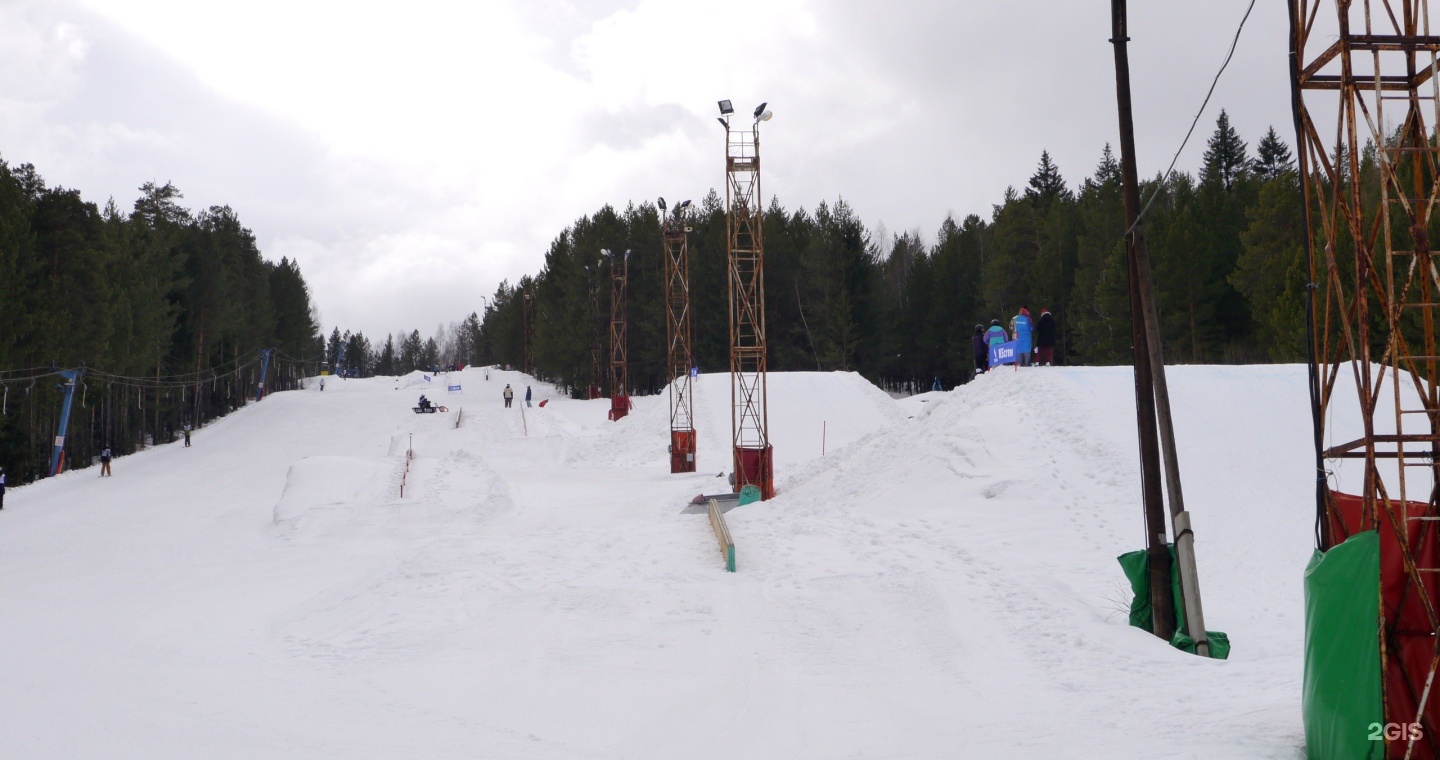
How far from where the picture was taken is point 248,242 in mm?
73438

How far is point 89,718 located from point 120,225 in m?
45.0

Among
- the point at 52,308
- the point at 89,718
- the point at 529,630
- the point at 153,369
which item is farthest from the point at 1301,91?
the point at 153,369

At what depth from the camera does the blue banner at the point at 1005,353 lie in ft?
75.9

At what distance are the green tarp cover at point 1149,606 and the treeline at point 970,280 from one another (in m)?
32.6

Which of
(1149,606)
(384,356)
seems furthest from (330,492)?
(384,356)

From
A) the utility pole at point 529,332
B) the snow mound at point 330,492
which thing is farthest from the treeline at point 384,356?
the snow mound at point 330,492

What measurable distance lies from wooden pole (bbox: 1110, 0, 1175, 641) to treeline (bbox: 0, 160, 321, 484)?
→ 34.6m

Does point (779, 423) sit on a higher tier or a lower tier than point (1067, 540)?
higher

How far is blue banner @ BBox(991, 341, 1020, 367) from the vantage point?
23139 millimetres

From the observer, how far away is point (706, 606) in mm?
12844

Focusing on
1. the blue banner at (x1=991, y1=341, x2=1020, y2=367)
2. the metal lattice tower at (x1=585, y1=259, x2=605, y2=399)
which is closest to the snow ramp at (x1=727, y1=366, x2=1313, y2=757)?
the blue banner at (x1=991, y1=341, x2=1020, y2=367)

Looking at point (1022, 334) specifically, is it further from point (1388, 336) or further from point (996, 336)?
point (1388, 336)

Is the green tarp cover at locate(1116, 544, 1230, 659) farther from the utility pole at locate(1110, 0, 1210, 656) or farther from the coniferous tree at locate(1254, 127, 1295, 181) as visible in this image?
the coniferous tree at locate(1254, 127, 1295, 181)

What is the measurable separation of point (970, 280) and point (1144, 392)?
176 ft
